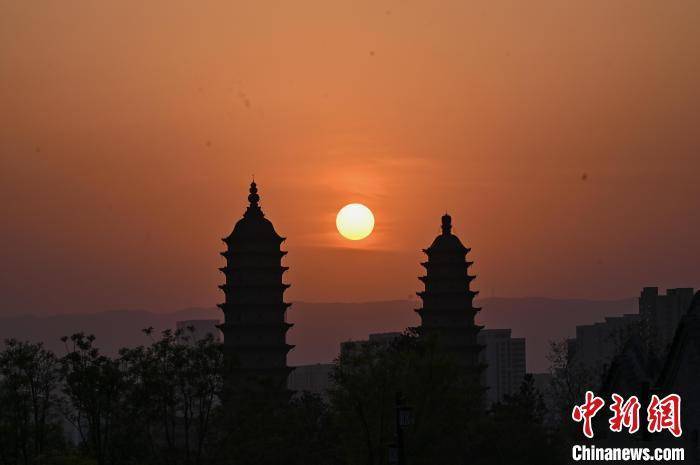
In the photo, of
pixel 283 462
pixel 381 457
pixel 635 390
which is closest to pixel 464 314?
pixel 283 462

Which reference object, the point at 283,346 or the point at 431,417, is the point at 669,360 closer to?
the point at 431,417

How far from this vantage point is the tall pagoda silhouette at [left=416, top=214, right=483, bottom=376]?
124 meters

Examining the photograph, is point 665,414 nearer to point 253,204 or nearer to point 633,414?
point 633,414

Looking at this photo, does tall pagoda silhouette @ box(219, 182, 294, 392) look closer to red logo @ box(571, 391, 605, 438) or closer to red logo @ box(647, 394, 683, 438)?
red logo @ box(571, 391, 605, 438)

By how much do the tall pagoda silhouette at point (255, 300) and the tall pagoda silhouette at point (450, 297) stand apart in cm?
1671

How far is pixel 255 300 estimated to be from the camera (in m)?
115

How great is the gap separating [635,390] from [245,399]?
3851 cm

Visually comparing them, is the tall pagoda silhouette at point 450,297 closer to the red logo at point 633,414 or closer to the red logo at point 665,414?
the red logo at point 633,414

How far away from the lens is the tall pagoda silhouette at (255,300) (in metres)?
113

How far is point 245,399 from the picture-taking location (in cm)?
7738

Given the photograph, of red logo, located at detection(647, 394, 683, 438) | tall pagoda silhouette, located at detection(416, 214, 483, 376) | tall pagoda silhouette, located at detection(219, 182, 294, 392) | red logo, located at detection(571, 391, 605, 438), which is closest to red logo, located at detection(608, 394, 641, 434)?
red logo, located at detection(647, 394, 683, 438)

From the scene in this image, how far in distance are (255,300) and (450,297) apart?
71.4 ft

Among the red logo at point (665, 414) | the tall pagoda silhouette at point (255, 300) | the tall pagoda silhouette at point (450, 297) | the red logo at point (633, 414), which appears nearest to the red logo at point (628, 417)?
the red logo at point (633, 414)

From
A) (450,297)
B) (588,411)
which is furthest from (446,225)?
(588,411)
